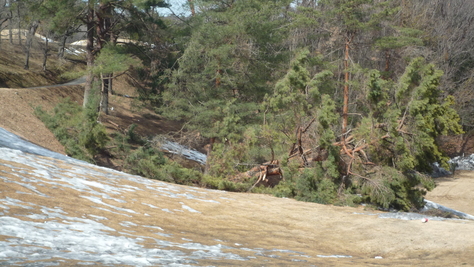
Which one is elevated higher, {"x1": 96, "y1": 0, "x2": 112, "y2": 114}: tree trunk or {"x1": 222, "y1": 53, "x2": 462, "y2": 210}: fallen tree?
{"x1": 96, "y1": 0, "x2": 112, "y2": 114}: tree trunk

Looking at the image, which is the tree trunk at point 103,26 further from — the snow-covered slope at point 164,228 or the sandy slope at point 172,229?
the sandy slope at point 172,229

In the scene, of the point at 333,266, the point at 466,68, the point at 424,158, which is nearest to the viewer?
the point at 333,266

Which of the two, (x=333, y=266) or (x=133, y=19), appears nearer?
(x=333, y=266)

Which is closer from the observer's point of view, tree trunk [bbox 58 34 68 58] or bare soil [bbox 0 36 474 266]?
bare soil [bbox 0 36 474 266]

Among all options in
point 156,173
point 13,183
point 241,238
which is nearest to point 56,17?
point 156,173

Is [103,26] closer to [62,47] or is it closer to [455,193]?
[62,47]

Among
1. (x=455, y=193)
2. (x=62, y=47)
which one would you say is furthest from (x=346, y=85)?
(x=62, y=47)

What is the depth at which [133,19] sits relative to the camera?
90.2 feet

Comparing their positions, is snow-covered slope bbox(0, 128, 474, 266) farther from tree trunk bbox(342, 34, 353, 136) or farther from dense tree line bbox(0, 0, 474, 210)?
tree trunk bbox(342, 34, 353, 136)

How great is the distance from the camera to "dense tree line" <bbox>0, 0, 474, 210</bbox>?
1630 cm

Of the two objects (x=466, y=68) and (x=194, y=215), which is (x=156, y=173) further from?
(x=466, y=68)

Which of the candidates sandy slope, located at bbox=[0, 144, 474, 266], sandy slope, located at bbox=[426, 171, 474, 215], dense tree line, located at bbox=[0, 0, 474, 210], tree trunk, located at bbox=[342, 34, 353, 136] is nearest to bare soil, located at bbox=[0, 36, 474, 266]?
sandy slope, located at bbox=[0, 144, 474, 266]

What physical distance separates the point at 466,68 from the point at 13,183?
3703 centimetres

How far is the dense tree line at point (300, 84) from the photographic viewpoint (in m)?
16.3
